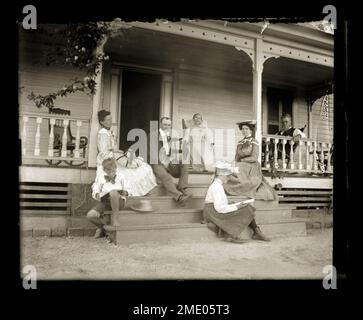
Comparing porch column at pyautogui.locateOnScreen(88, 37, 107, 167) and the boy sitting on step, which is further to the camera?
porch column at pyautogui.locateOnScreen(88, 37, 107, 167)

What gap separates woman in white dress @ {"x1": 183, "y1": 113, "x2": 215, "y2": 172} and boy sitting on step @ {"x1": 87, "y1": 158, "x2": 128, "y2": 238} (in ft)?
5.86

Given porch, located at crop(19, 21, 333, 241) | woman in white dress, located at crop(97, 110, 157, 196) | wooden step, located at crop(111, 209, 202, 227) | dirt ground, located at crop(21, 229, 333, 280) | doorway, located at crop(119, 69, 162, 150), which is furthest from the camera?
doorway, located at crop(119, 69, 162, 150)

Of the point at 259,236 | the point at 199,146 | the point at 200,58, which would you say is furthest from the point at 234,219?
the point at 200,58

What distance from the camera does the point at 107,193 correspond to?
5.08 metres

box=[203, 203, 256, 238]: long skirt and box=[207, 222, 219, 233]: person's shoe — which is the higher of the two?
box=[203, 203, 256, 238]: long skirt

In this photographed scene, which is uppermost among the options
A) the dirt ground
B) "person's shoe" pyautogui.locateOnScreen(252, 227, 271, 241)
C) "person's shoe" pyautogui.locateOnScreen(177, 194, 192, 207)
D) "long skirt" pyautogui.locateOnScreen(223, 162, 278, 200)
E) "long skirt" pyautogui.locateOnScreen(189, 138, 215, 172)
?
"long skirt" pyautogui.locateOnScreen(189, 138, 215, 172)

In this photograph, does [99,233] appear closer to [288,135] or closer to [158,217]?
[158,217]

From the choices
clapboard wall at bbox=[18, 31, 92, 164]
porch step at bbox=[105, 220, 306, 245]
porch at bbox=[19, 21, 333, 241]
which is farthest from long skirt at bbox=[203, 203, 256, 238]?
clapboard wall at bbox=[18, 31, 92, 164]

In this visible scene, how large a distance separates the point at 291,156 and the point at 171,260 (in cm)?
396

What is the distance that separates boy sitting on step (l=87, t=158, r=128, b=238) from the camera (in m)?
5.05

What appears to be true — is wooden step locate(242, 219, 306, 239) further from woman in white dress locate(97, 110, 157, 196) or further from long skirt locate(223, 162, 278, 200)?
woman in white dress locate(97, 110, 157, 196)

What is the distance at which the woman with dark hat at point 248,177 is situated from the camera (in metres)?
5.86

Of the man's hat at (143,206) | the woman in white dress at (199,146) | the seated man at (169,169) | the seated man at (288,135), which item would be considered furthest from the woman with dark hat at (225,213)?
the seated man at (288,135)
